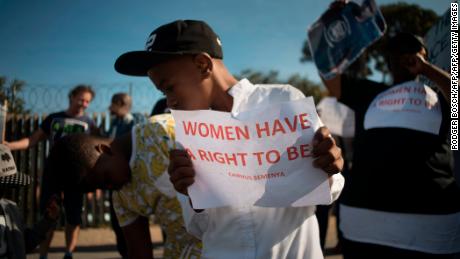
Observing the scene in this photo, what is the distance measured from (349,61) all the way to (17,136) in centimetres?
648

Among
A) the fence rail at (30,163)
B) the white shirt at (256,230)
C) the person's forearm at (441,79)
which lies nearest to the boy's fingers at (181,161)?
the white shirt at (256,230)

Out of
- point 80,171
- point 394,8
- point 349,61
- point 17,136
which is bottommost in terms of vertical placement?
point 17,136

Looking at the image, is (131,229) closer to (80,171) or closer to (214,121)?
(80,171)

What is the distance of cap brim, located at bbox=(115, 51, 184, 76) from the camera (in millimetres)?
1380

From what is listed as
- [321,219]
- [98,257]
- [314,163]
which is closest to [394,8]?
[321,219]

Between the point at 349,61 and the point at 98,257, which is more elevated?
the point at 349,61

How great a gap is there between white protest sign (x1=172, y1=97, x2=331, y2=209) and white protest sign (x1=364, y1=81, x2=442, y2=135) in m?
1.18

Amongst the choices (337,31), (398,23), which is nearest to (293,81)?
(398,23)

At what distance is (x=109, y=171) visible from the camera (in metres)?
1.54

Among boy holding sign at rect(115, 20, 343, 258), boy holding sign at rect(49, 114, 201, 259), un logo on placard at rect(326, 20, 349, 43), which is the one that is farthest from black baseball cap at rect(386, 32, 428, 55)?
boy holding sign at rect(49, 114, 201, 259)

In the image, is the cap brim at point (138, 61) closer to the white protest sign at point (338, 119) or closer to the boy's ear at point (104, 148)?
the boy's ear at point (104, 148)

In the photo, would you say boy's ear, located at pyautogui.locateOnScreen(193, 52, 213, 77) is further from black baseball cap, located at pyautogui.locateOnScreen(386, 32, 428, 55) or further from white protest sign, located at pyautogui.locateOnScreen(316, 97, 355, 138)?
white protest sign, located at pyautogui.locateOnScreen(316, 97, 355, 138)

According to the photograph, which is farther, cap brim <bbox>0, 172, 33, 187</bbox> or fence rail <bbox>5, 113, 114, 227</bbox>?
fence rail <bbox>5, 113, 114, 227</bbox>

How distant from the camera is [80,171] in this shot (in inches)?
63.4
